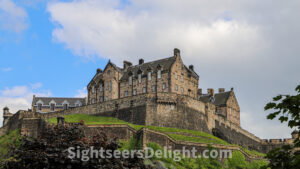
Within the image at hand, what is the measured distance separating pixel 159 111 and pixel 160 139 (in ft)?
38.9

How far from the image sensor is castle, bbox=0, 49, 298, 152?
62875 mm

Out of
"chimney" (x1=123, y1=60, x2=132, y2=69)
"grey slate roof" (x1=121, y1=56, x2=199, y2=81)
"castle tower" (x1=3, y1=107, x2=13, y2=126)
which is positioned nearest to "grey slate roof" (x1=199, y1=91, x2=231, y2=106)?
"grey slate roof" (x1=121, y1=56, x2=199, y2=81)

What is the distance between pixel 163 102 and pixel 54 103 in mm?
48182

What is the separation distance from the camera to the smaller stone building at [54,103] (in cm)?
10125

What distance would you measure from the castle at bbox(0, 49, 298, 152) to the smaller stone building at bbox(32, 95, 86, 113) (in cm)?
2136

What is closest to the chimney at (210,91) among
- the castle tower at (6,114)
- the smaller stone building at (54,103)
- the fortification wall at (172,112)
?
the fortification wall at (172,112)

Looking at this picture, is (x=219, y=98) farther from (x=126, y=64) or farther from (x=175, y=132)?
(x=175, y=132)

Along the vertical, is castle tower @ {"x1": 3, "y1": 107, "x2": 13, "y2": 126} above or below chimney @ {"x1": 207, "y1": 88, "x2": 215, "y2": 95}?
below

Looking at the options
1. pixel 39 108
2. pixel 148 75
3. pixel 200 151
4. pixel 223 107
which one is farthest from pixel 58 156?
pixel 39 108

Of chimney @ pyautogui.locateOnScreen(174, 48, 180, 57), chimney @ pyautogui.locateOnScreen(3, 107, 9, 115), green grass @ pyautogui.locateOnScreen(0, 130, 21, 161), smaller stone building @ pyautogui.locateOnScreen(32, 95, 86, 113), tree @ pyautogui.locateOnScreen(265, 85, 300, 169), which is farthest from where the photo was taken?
smaller stone building @ pyautogui.locateOnScreen(32, 95, 86, 113)

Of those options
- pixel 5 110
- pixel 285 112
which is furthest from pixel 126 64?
pixel 285 112

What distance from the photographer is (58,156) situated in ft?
55.1

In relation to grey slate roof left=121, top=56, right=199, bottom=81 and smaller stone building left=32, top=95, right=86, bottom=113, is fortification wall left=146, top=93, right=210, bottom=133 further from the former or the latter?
smaller stone building left=32, top=95, right=86, bottom=113

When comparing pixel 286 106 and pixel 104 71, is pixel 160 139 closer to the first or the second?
pixel 104 71
